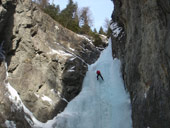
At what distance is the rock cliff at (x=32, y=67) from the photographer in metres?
13.8

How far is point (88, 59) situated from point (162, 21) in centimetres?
1319

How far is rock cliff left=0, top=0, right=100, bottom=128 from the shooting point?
13.8 metres

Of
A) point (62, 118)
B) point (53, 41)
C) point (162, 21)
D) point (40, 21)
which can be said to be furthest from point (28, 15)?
point (162, 21)

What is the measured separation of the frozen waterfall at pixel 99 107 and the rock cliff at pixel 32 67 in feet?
2.19

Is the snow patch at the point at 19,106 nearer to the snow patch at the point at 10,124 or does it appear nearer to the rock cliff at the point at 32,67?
the rock cliff at the point at 32,67

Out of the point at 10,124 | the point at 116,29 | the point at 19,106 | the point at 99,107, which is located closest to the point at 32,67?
the point at 19,106

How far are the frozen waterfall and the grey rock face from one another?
1320mm

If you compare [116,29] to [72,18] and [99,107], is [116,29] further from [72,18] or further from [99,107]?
[72,18]

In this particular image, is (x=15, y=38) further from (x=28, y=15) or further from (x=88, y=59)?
(x=88, y=59)

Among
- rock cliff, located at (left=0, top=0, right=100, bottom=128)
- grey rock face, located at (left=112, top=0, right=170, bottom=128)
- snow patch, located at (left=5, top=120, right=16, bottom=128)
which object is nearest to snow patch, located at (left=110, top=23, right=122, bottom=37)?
rock cliff, located at (left=0, top=0, right=100, bottom=128)

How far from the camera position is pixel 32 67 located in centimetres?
1589

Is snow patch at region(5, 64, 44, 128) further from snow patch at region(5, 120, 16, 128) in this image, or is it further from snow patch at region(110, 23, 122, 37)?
snow patch at region(110, 23, 122, 37)

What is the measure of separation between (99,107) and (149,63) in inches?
224

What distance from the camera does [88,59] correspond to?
2331 cm
